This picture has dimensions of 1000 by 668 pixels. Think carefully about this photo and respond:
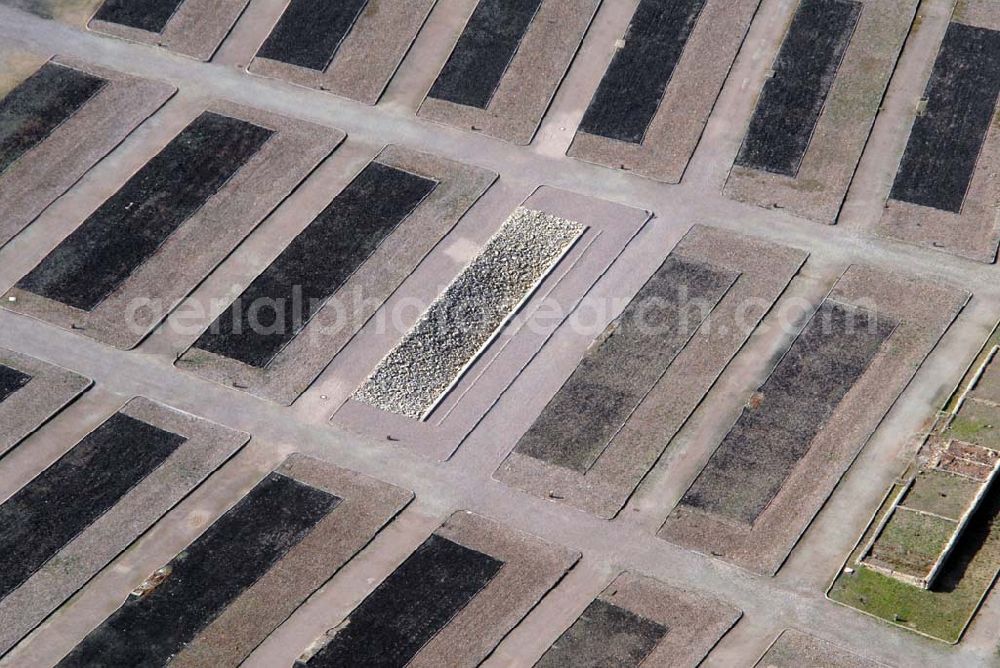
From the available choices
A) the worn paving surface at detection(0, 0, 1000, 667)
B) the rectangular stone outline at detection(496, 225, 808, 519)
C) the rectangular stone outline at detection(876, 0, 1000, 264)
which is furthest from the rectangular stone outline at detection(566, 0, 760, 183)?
the rectangular stone outline at detection(876, 0, 1000, 264)

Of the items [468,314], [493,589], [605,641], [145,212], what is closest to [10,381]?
[145,212]

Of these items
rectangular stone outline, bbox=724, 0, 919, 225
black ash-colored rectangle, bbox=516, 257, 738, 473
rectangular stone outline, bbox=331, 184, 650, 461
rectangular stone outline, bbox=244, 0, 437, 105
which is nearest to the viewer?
black ash-colored rectangle, bbox=516, 257, 738, 473

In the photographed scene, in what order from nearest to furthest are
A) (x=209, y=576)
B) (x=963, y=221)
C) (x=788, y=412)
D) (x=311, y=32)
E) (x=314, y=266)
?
(x=209, y=576)
(x=788, y=412)
(x=963, y=221)
(x=314, y=266)
(x=311, y=32)

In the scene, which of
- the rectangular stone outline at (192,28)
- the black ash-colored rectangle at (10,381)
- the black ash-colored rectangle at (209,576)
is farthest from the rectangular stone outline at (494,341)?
the rectangular stone outline at (192,28)

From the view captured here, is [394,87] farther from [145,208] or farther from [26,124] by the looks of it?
[26,124]

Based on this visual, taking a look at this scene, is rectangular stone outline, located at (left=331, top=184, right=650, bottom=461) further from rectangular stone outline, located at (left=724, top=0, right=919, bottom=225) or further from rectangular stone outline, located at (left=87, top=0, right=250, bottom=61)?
rectangular stone outline, located at (left=87, top=0, right=250, bottom=61)

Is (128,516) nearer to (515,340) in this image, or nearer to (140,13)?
(515,340)
